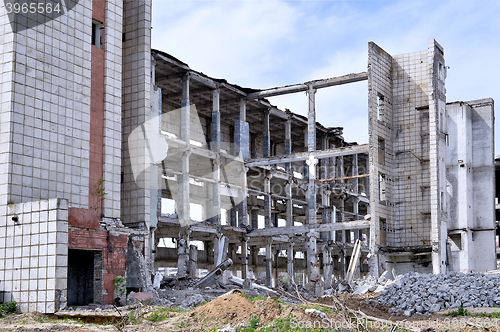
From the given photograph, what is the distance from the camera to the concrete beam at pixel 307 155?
33656 millimetres

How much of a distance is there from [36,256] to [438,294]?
38.8 feet

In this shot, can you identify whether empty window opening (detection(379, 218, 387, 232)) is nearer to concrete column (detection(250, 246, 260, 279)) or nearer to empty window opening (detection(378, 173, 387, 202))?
empty window opening (detection(378, 173, 387, 202))

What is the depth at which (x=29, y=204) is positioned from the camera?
16.7 meters

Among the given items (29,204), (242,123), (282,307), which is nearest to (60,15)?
(29,204)

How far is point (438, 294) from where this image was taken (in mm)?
18859

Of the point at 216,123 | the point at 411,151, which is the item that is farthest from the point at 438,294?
the point at 216,123

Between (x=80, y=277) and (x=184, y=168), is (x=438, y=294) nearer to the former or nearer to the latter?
(x=80, y=277)

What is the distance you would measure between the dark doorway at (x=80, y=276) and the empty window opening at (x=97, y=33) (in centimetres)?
736

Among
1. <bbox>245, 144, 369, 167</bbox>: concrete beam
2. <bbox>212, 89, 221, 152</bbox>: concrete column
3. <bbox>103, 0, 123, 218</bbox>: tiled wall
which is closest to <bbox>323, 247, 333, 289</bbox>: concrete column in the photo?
<bbox>245, 144, 369, 167</bbox>: concrete beam

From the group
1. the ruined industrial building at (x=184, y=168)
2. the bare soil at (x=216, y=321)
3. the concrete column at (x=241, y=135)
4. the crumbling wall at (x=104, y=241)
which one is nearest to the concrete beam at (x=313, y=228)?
the ruined industrial building at (x=184, y=168)

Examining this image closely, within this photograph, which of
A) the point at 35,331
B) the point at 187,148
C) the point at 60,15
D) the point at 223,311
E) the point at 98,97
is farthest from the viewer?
the point at 187,148

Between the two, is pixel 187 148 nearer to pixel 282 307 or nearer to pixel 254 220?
pixel 254 220

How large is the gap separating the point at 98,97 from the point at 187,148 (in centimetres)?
1223

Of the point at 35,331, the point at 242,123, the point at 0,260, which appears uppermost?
the point at 242,123
